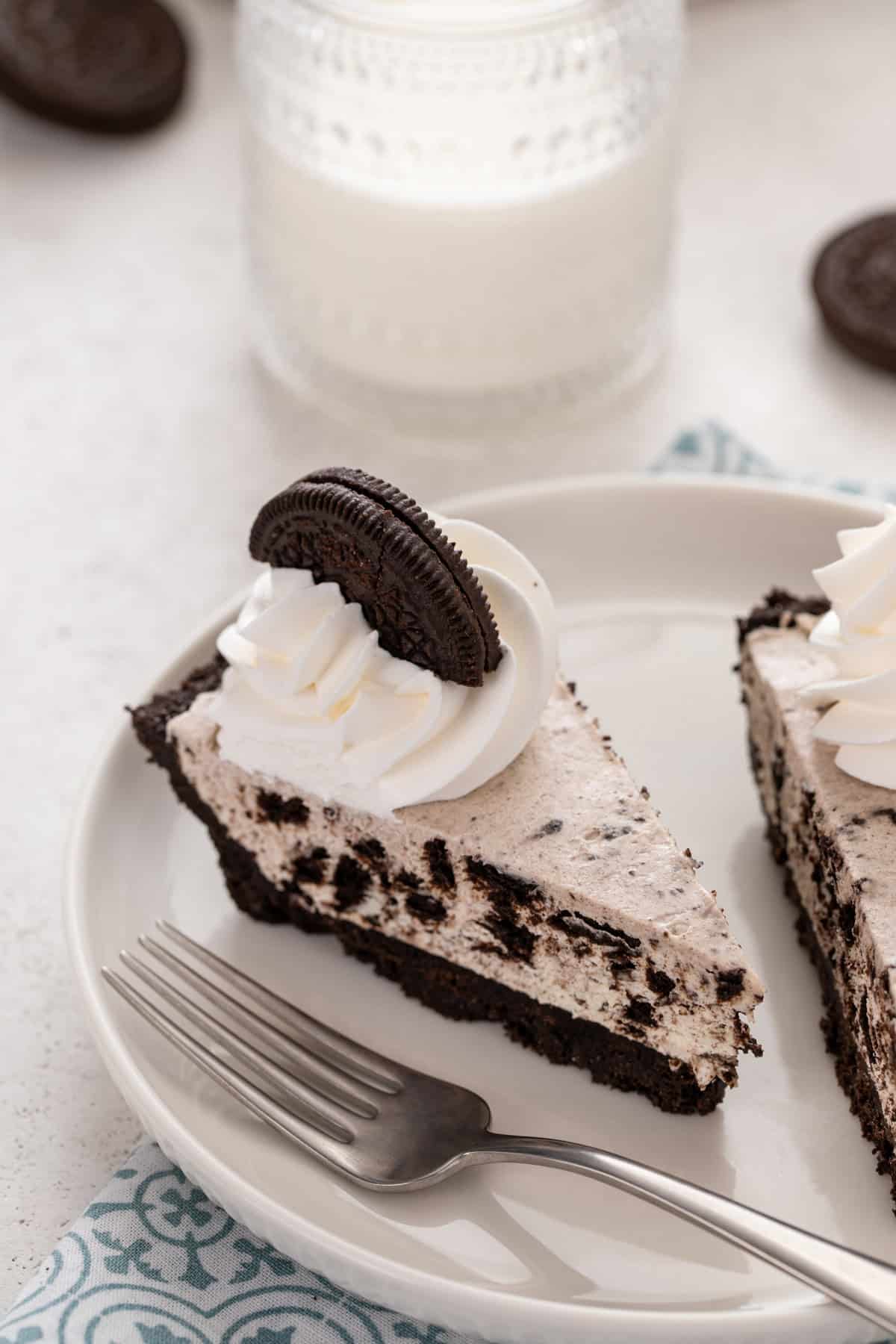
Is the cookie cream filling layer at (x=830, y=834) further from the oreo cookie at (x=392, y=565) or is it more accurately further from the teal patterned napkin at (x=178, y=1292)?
Result: the teal patterned napkin at (x=178, y=1292)

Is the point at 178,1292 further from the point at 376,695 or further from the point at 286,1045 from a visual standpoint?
the point at 376,695

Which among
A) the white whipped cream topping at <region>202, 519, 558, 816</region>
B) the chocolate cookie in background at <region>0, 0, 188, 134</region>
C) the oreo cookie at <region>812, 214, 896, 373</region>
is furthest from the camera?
the chocolate cookie in background at <region>0, 0, 188, 134</region>

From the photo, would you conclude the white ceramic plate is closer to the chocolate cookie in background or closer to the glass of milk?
the glass of milk

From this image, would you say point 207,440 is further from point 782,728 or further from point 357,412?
point 782,728

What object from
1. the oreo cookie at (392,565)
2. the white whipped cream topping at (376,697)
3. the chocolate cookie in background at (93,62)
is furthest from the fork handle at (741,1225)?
the chocolate cookie in background at (93,62)

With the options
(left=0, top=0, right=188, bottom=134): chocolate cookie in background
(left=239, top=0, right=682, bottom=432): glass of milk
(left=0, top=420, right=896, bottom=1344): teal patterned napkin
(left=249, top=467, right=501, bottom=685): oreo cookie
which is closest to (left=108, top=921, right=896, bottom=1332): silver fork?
(left=0, top=420, right=896, bottom=1344): teal patterned napkin

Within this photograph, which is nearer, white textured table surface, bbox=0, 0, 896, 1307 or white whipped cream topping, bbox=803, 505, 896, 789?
white whipped cream topping, bbox=803, 505, 896, 789
